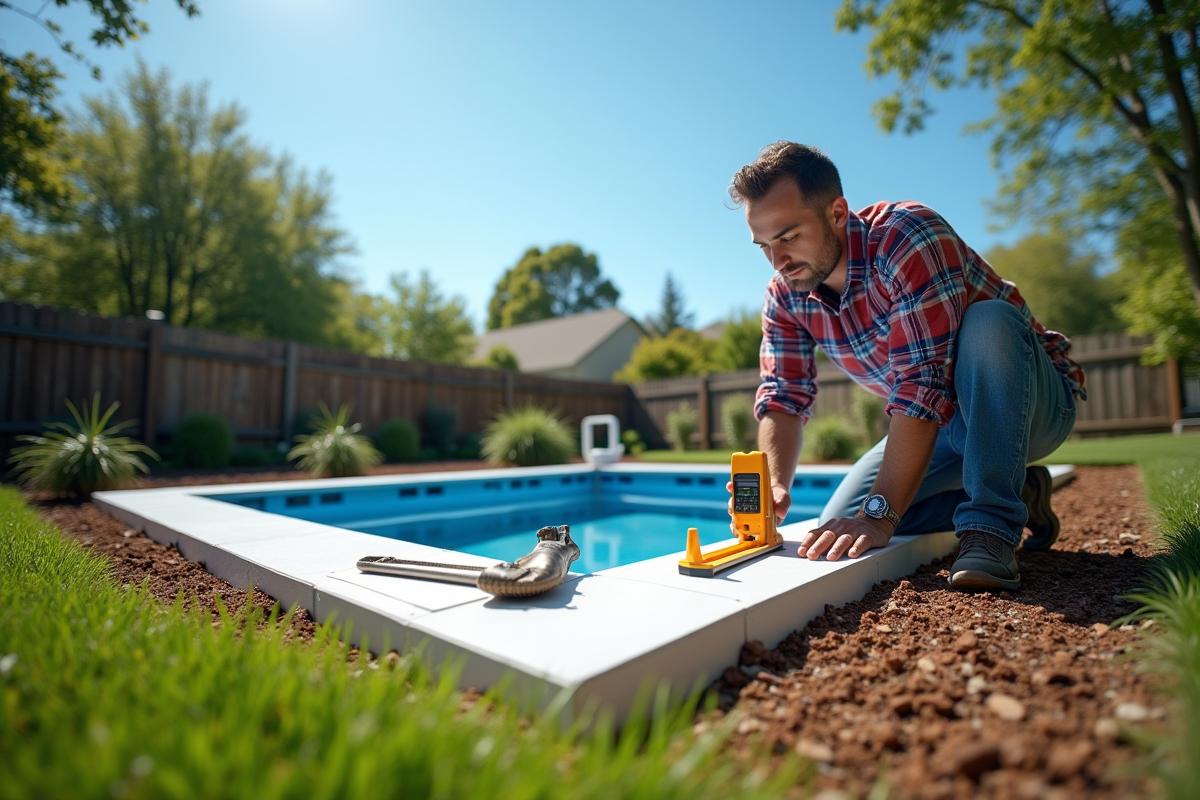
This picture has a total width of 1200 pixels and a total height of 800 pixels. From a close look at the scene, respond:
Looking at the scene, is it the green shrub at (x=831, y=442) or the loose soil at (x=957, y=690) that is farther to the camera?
the green shrub at (x=831, y=442)

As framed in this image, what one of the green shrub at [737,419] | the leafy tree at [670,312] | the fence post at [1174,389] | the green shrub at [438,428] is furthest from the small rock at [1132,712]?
the leafy tree at [670,312]

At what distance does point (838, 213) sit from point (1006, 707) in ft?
4.67

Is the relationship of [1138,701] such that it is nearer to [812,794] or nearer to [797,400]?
[812,794]

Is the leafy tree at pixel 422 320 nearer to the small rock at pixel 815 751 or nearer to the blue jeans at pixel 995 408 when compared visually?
the blue jeans at pixel 995 408

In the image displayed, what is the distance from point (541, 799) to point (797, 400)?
72.6 inches

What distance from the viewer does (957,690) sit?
99 cm

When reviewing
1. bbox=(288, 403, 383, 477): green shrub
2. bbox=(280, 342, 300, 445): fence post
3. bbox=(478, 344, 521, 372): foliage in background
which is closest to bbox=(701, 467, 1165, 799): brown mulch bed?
bbox=(288, 403, 383, 477): green shrub

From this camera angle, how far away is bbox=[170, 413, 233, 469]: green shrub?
685 cm

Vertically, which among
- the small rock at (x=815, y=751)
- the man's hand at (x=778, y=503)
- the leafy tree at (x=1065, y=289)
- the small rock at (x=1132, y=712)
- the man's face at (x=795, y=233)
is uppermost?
the leafy tree at (x=1065, y=289)

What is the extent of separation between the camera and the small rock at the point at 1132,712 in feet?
2.67

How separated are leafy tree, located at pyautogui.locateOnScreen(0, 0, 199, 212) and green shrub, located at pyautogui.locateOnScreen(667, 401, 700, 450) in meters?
9.43

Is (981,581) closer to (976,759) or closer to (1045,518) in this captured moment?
(1045,518)

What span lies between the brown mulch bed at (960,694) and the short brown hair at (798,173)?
1.19m

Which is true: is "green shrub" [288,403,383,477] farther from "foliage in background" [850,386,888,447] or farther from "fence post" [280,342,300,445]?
"foliage in background" [850,386,888,447]
